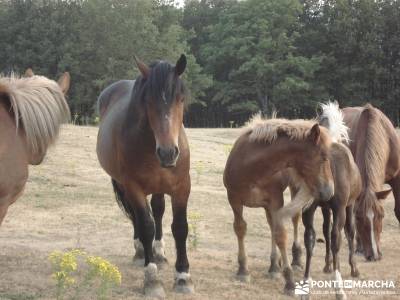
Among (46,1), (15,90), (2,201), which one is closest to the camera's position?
(2,201)

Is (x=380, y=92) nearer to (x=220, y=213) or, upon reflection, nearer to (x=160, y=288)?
(x=220, y=213)

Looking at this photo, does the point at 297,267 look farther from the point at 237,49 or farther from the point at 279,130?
the point at 237,49

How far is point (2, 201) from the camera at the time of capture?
3.58 metres

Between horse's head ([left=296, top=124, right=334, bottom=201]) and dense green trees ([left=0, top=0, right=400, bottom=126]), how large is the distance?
96.8 ft

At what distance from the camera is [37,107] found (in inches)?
156

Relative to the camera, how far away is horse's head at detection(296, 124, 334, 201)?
4477 millimetres

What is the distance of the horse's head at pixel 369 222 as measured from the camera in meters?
6.05

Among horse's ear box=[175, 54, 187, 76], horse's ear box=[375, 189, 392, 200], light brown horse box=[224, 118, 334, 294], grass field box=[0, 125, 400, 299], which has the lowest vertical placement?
grass field box=[0, 125, 400, 299]

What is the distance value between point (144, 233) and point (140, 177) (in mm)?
553

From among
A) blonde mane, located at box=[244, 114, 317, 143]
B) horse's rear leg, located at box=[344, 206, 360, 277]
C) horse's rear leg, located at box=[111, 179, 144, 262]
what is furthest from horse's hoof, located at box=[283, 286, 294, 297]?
horse's rear leg, located at box=[111, 179, 144, 262]

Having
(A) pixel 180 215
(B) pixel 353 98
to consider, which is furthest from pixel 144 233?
(B) pixel 353 98

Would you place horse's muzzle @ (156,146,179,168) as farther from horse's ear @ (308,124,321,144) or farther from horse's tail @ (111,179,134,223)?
horse's tail @ (111,179,134,223)

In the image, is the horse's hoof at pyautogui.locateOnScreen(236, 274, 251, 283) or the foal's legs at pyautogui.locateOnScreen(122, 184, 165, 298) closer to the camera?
the foal's legs at pyautogui.locateOnScreen(122, 184, 165, 298)

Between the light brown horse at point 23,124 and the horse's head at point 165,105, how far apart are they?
769 millimetres
